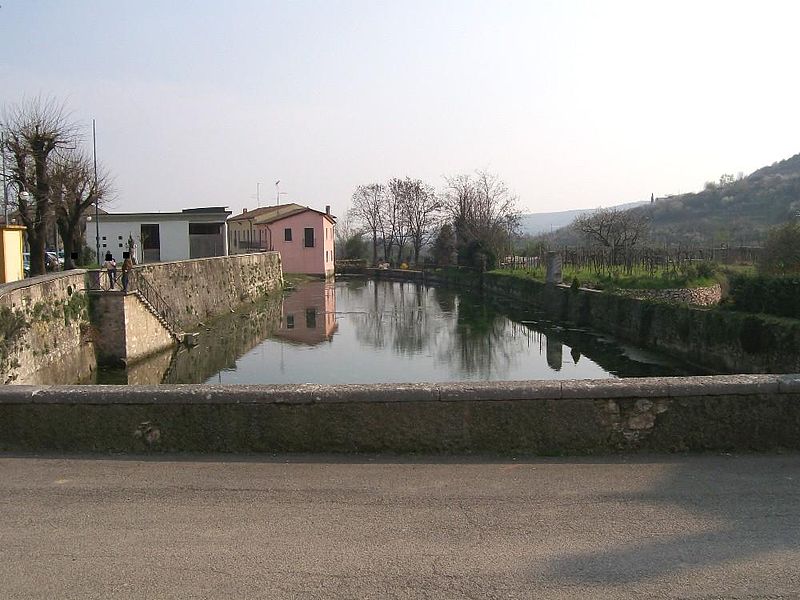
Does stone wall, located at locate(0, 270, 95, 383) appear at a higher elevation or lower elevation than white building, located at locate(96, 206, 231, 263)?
lower

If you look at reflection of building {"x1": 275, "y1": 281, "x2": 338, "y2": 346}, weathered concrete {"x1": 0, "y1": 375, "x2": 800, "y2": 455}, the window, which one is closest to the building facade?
reflection of building {"x1": 275, "y1": 281, "x2": 338, "y2": 346}

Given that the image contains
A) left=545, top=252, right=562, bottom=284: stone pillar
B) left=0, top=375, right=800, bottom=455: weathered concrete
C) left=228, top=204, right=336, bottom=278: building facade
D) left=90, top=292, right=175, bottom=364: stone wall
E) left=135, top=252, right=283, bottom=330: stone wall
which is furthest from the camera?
left=228, top=204, right=336, bottom=278: building facade

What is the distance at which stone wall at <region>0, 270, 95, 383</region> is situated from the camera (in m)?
15.2

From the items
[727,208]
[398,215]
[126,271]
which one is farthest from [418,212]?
[126,271]

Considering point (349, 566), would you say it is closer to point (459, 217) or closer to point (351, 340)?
point (351, 340)

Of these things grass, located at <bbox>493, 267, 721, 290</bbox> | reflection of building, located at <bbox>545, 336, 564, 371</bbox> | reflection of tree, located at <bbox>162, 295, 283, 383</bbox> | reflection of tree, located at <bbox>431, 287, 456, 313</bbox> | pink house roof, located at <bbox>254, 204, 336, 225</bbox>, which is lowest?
reflection of building, located at <bbox>545, 336, 564, 371</bbox>

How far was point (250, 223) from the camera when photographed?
65.4 m

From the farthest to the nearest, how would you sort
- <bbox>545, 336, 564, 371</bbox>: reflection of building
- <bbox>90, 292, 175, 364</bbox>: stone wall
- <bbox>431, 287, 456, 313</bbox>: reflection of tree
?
<bbox>431, 287, 456, 313</bbox>: reflection of tree
<bbox>545, 336, 564, 371</bbox>: reflection of building
<bbox>90, 292, 175, 364</bbox>: stone wall

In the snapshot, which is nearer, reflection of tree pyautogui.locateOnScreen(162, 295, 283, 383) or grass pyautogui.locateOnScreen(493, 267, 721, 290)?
reflection of tree pyautogui.locateOnScreen(162, 295, 283, 383)

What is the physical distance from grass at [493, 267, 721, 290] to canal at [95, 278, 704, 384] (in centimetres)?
234

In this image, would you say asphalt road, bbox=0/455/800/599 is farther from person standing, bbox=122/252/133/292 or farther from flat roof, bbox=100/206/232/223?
flat roof, bbox=100/206/232/223

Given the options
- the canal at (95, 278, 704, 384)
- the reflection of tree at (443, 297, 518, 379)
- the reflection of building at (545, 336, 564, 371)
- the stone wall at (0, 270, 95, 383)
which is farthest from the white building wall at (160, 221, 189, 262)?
the reflection of building at (545, 336, 564, 371)

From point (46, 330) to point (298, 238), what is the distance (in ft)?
159

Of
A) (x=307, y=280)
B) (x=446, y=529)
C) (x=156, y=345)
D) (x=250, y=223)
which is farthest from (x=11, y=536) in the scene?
(x=250, y=223)
